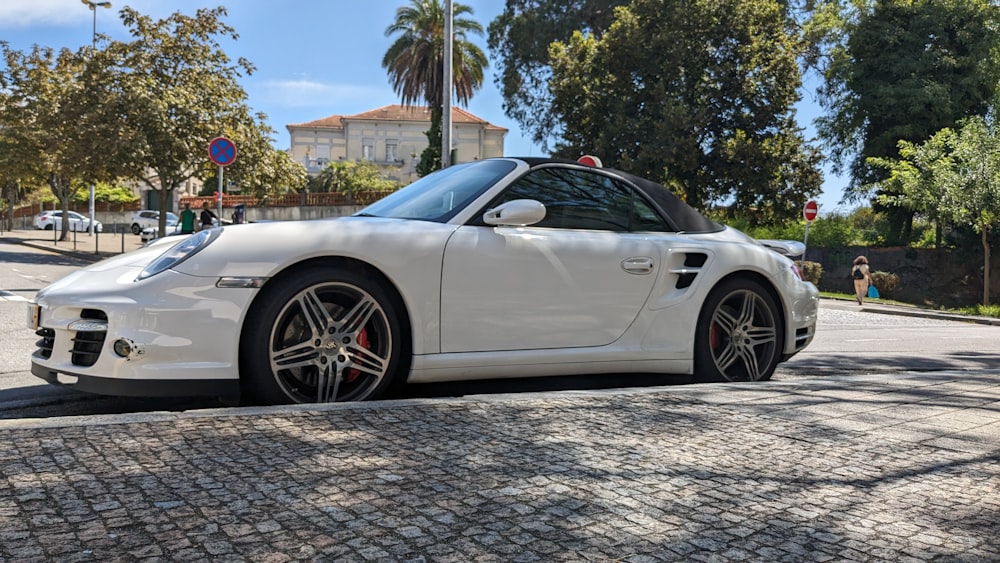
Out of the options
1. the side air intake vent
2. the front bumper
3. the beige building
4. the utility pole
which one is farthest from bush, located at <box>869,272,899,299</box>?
the beige building

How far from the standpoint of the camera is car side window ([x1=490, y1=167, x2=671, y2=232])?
478 cm

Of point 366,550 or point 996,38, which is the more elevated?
point 996,38

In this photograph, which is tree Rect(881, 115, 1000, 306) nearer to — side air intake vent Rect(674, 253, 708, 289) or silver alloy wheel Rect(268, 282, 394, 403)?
side air intake vent Rect(674, 253, 708, 289)

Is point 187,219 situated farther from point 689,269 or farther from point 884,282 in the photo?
point 884,282

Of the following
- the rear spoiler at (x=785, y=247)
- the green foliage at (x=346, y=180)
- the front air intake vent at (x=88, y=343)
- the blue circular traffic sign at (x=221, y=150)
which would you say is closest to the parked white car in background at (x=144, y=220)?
the green foliage at (x=346, y=180)

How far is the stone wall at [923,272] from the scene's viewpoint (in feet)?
107

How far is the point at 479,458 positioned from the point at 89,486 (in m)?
1.22

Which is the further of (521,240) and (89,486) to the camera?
(521,240)

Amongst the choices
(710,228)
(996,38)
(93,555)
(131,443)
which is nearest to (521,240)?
(710,228)

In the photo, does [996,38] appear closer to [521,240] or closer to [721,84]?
[721,84]

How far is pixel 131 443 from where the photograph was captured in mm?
2895

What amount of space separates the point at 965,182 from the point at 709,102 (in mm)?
9228

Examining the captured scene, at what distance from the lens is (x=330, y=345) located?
3.95 metres

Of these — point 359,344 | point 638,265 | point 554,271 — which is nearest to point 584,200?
point 638,265
